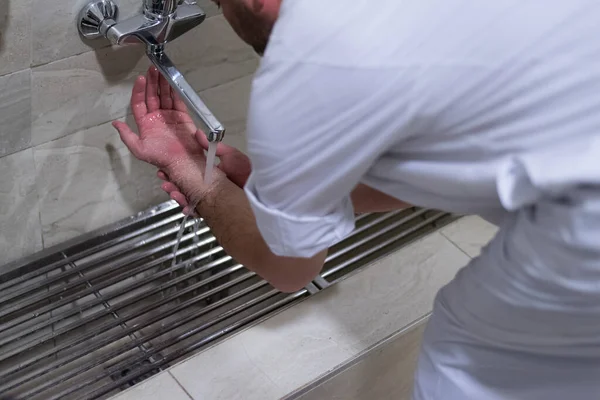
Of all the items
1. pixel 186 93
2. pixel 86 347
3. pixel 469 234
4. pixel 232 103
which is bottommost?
pixel 86 347

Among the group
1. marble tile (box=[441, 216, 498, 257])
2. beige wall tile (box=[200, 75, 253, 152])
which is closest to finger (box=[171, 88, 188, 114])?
beige wall tile (box=[200, 75, 253, 152])

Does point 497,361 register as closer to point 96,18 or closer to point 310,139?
point 310,139

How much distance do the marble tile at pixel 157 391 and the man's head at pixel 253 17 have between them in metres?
0.56

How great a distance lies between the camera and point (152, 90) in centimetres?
108

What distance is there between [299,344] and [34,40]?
590 mm

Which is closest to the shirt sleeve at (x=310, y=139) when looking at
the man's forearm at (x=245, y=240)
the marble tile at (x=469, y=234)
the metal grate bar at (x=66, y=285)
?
the man's forearm at (x=245, y=240)

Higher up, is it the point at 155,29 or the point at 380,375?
the point at 155,29

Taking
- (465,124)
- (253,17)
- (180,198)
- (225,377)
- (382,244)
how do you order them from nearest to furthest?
(465,124)
(253,17)
(180,198)
(225,377)
(382,244)

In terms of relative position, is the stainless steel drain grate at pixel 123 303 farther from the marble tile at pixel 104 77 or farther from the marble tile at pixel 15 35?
the marble tile at pixel 15 35

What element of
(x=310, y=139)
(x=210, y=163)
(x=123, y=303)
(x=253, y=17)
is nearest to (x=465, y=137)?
(x=310, y=139)

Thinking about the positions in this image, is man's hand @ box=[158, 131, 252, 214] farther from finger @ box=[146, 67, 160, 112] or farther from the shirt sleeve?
the shirt sleeve

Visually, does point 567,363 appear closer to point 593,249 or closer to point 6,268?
point 593,249

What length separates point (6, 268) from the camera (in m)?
1.18

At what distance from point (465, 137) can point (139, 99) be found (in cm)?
63
